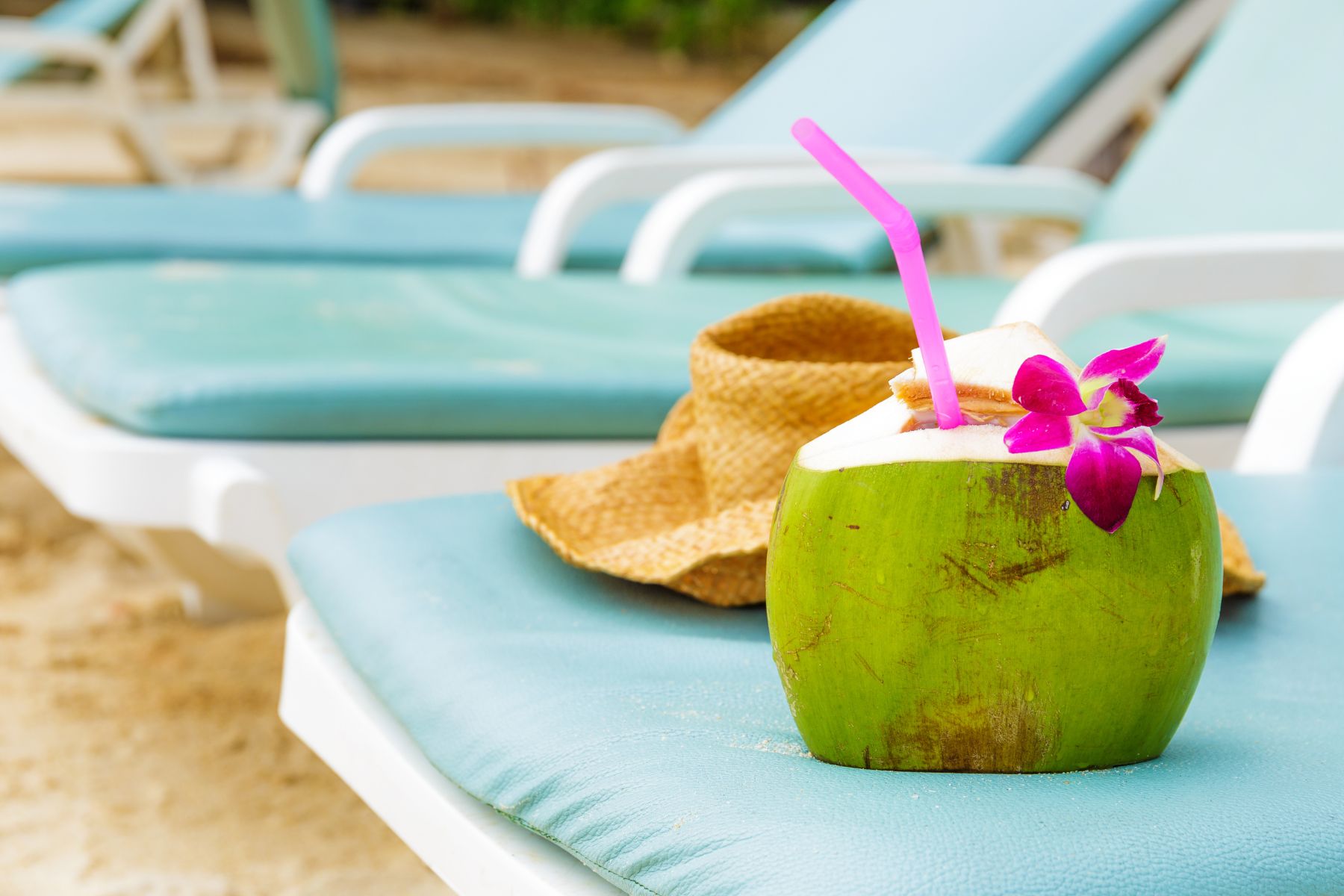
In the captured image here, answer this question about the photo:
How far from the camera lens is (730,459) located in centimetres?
96

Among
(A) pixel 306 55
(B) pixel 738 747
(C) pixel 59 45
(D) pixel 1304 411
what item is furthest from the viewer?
(A) pixel 306 55

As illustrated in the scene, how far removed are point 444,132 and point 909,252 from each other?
7.57 feet

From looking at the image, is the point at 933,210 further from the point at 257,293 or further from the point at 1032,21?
the point at 257,293

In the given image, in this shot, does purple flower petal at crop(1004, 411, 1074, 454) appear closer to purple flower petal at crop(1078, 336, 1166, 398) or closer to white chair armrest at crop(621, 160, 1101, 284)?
purple flower petal at crop(1078, 336, 1166, 398)

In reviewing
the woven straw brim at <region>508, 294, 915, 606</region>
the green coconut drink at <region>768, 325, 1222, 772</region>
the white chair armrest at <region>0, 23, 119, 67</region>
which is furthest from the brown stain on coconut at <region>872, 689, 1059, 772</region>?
the white chair armrest at <region>0, 23, 119, 67</region>

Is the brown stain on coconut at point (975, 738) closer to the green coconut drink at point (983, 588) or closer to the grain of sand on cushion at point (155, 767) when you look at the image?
the green coconut drink at point (983, 588)

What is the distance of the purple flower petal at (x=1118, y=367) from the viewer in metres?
0.56

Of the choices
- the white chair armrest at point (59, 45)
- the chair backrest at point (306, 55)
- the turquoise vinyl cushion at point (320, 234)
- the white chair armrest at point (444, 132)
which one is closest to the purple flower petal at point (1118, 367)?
the turquoise vinyl cushion at point (320, 234)

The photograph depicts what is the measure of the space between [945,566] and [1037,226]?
554cm

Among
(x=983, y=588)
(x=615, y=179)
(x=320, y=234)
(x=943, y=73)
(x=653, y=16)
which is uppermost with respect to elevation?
(x=983, y=588)

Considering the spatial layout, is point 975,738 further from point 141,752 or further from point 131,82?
point 131,82

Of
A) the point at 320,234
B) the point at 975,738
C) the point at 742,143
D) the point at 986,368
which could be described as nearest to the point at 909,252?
the point at 986,368

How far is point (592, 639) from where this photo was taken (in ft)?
2.69

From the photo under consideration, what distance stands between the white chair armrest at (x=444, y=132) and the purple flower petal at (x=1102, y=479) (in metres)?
2.28
